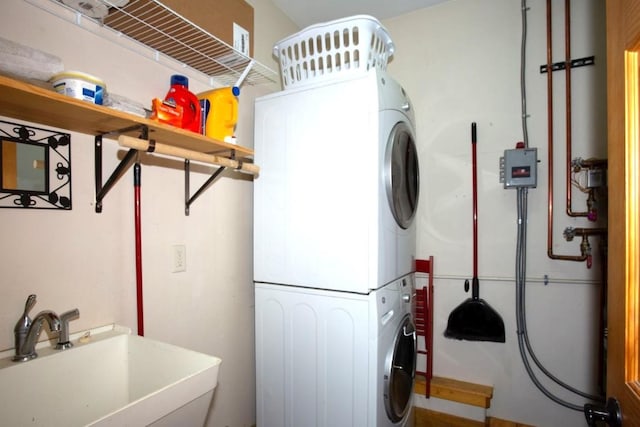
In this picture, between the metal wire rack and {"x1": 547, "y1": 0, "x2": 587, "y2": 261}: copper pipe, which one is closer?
the metal wire rack

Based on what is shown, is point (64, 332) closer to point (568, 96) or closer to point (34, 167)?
point (34, 167)

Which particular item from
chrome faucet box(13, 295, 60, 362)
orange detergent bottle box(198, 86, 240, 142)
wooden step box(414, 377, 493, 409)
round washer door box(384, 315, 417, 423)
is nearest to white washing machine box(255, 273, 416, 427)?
round washer door box(384, 315, 417, 423)

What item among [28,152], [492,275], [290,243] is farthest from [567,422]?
[28,152]

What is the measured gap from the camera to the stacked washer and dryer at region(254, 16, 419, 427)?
59.4 inches

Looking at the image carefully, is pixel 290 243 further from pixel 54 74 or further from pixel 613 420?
pixel 613 420

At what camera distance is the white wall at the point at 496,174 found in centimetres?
193

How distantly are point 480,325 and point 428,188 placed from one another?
100cm

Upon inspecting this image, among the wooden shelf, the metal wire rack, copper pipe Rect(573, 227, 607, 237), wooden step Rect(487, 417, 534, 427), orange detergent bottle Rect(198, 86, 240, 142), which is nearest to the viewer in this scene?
the wooden shelf

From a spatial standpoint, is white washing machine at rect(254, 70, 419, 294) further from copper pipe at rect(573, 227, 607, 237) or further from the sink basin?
copper pipe at rect(573, 227, 607, 237)

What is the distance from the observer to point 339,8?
229cm

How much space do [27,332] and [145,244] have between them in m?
0.50

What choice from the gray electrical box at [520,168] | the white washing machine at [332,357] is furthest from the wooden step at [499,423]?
the gray electrical box at [520,168]

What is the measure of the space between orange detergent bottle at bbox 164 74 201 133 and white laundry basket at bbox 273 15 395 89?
0.62 m

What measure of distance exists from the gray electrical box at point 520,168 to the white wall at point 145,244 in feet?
5.41
